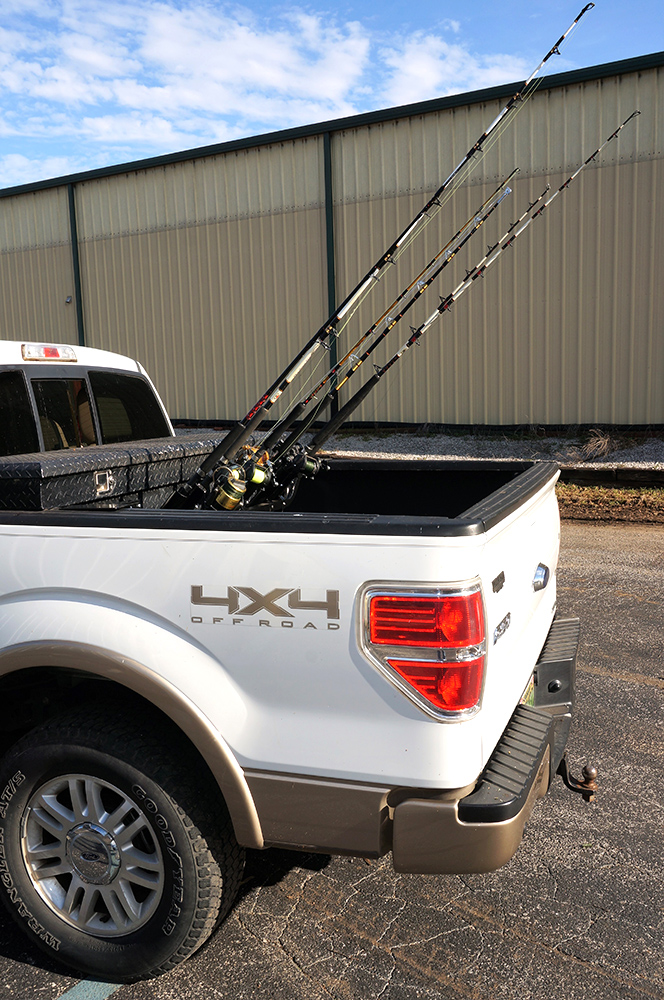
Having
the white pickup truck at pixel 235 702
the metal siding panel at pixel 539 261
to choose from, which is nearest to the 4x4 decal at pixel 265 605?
the white pickup truck at pixel 235 702

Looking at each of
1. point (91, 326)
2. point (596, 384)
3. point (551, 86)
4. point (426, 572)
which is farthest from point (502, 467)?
point (91, 326)

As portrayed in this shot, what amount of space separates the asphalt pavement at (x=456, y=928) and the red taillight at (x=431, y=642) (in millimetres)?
1028

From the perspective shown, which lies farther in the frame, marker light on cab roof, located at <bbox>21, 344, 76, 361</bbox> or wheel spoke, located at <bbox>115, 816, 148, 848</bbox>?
marker light on cab roof, located at <bbox>21, 344, 76, 361</bbox>

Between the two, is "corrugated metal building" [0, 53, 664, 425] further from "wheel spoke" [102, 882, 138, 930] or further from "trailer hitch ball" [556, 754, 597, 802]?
"wheel spoke" [102, 882, 138, 930]

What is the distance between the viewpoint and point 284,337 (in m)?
16.6

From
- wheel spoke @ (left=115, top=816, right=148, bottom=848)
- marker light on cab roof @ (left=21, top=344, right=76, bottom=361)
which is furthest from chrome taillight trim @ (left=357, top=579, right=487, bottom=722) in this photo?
marker light on cab roof @ (left=21, top=344, right=76, bottom=361)

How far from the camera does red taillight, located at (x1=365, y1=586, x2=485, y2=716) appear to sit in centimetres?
218

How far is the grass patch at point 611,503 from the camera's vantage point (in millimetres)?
10164

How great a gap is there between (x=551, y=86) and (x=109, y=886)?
1408 centimetres

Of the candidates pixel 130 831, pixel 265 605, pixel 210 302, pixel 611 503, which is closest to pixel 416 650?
pixel 265 605

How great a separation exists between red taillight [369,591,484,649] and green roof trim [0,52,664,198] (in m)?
10.9

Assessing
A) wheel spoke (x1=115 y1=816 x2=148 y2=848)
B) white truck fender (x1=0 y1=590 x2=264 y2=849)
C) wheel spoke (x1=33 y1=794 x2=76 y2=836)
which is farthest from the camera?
wheel spoke (x1=33 y1=794 x2=76 y2=836)

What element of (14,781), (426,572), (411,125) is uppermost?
(411,125)

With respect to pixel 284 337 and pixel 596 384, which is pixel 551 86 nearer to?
pixel 596 384
